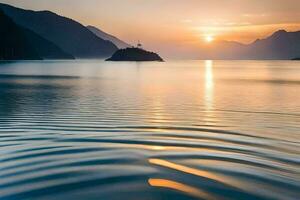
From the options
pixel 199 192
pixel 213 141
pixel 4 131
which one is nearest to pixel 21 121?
pixel 4 131

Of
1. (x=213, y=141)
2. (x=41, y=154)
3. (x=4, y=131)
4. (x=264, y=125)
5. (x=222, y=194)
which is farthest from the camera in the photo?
(x=264, y=125)

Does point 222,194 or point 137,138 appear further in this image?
point 137,138

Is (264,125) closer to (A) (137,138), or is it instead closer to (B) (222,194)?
(A) (137,138)

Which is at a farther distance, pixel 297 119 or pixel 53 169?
pixel 297 119

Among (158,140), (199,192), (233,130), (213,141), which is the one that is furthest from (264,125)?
(199,192)

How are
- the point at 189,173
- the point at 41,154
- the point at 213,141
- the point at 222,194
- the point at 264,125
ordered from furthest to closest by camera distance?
the point at 264,125 < the point at 213,141 < the point at 41,154 < the point at 189,173 < the point at 222,194

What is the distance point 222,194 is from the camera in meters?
10.9

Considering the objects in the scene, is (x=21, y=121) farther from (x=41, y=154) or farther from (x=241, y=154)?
(x=241, y=154)

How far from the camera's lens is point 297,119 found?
95.5 ft

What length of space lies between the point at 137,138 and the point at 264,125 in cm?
1027

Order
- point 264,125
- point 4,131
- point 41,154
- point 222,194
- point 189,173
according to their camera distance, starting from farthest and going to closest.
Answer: point 264,125
point 4,131
point 41,154
point 189,173
point 222,194

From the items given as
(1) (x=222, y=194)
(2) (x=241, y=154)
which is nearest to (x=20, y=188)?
(1) (x=222, y=194)

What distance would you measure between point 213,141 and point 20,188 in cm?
1023

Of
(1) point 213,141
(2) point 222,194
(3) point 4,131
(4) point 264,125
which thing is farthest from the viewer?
(4) point 264,125
